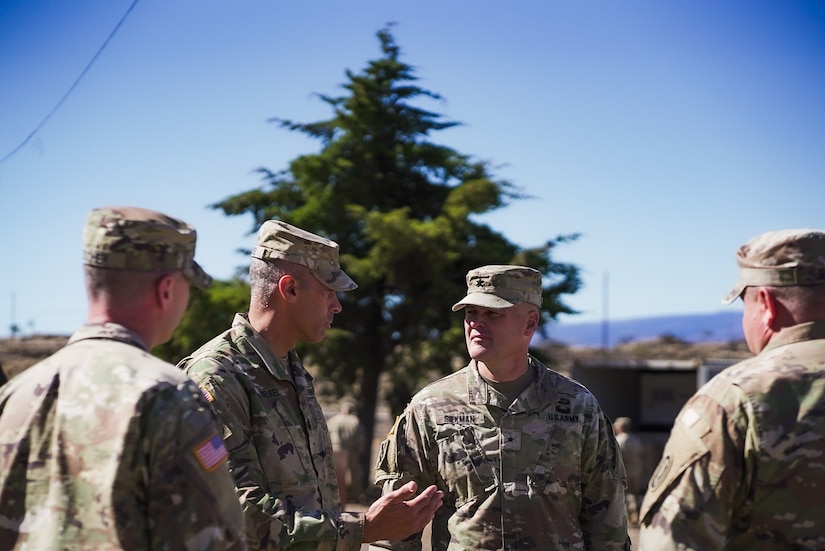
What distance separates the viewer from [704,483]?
2.78 meters

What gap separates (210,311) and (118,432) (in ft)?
57.9

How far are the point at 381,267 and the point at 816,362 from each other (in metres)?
16.8

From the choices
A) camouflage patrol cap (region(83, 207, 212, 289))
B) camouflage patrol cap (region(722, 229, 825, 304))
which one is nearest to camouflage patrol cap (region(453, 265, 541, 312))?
camouflage patrol cap (region(722, 229, 825, 304))

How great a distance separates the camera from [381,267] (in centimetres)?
1956

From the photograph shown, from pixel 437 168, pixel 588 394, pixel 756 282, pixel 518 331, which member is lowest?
pixel 588 394

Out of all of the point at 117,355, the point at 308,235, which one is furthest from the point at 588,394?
the point at 117,355

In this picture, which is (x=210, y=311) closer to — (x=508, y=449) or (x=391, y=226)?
(x=391, y=226)

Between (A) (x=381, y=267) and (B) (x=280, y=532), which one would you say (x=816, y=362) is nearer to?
(B) (x=280, y=532)

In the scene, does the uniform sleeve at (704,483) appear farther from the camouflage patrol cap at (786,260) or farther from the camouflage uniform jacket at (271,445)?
the camouflage uniform jacket at (271,445)

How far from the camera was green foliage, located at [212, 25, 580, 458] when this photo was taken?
19453mm

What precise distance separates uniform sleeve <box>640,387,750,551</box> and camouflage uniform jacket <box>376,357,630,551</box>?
4.69 ft

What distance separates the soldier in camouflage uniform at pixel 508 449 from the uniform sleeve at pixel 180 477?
6.55ft

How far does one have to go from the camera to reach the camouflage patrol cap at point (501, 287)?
15.2 feet

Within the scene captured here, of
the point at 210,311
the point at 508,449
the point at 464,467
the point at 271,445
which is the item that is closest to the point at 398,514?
the point at 271,445
